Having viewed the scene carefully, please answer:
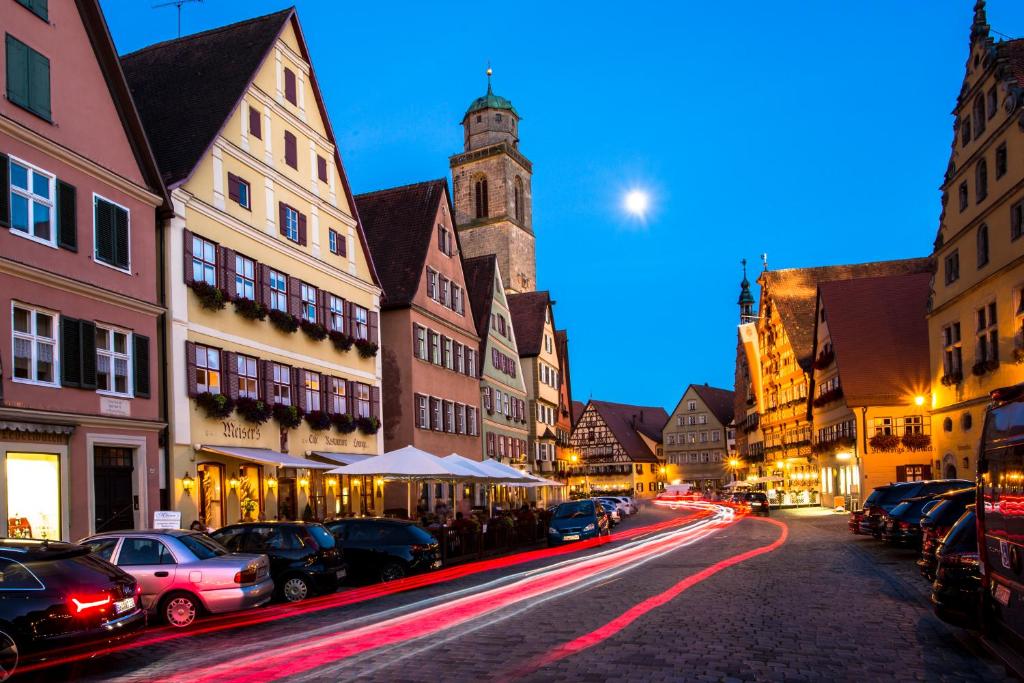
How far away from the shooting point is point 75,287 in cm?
2262

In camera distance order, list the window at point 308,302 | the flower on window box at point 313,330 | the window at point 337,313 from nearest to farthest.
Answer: the flower on window box at point 313,330 → the window at point 308,302 → the window at point 337,313

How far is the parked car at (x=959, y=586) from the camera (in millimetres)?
12398

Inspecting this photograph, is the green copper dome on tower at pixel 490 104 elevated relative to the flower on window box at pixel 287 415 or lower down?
elevated

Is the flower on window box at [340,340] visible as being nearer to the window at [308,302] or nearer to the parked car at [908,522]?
the window at [308,302]

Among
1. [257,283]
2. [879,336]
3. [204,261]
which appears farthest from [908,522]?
[879,336]

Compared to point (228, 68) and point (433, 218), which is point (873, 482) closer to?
point (433, 218)

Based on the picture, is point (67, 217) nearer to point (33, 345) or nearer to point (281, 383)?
point (33, 345)

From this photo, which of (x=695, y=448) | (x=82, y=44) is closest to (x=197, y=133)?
(x=82, y=44)

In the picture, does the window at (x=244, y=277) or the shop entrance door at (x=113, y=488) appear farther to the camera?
the window at (x=244, y=277)

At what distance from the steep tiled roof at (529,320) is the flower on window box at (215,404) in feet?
133

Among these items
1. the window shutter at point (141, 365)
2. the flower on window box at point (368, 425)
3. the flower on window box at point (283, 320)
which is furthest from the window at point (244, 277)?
the flower on window box at point (368, 425)

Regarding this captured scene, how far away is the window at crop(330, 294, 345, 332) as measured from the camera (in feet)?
119

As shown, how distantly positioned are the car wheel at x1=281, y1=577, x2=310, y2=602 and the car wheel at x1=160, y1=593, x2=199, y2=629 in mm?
3334

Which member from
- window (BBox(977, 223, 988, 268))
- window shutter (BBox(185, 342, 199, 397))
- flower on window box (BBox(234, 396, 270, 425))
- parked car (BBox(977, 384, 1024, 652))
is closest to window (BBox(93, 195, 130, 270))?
window shutter (BBox(185, 342, 199, 397))
